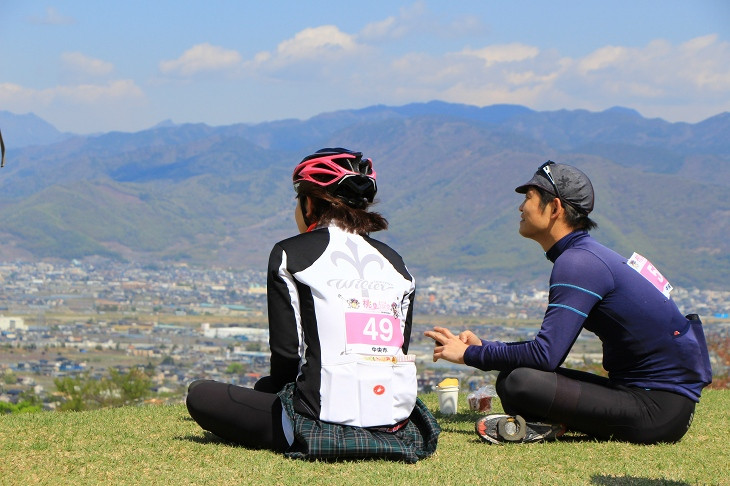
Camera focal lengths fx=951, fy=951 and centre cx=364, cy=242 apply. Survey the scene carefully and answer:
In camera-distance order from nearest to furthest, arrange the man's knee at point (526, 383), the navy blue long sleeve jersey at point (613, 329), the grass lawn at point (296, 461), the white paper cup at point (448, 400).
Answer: the grass lawn at point (296, 461), the navy blue long sleeve jersey at point (613, 329), the man's knee at point (526, 383), the white paper cup at point (448, 400)

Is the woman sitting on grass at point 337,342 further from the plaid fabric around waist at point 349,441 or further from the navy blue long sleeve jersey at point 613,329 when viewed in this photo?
the navy blue long sleeve jersey at point 613,329

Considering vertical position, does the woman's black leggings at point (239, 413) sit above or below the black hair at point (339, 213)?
below

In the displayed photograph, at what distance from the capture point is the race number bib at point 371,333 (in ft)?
15.5

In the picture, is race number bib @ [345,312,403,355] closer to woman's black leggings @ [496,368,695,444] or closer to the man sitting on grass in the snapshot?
the man sitting on grass

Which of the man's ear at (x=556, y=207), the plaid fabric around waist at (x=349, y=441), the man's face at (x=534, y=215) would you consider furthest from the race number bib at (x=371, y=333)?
the man's ear at (x=556, y=207)

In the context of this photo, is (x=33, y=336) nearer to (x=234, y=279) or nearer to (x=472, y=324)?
(x=472, y=324)

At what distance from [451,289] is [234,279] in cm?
3814

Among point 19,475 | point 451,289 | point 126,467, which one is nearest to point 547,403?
point 126,467

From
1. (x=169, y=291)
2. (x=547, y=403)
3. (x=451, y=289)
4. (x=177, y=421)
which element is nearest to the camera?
(x=547, y=403)

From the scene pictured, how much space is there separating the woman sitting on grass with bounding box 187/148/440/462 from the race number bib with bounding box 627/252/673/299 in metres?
1.43

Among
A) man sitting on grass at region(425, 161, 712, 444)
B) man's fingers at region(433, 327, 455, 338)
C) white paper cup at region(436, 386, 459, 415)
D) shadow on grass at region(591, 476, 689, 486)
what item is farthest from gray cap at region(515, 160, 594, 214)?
white paper cup at region(436, 386, 459, 415)

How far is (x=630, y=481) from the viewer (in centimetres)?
450

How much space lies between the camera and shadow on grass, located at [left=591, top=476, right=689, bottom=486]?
4.45 m

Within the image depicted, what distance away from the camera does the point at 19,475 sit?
4430 mm
